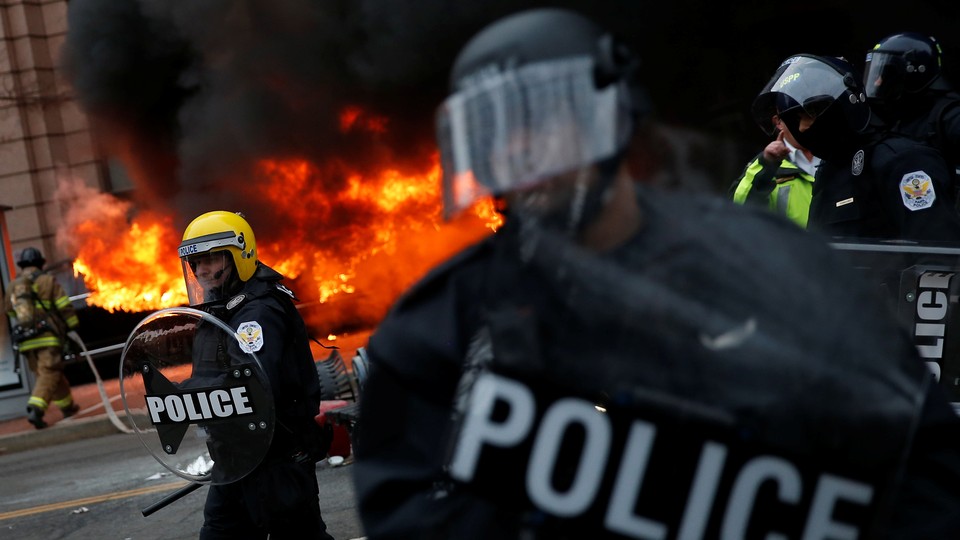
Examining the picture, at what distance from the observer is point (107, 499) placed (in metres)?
6.71

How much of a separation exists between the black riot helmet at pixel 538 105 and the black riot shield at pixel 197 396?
7.16ft

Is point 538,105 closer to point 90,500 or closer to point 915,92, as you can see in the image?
point 915,92

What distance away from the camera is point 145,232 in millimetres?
12664

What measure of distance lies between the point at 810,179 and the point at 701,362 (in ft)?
11.2

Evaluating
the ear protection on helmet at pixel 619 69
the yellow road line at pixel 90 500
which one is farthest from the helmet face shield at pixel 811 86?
the yellow road line at pixel 90 500

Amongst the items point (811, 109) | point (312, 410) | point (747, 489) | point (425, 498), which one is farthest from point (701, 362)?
point (811, 109)

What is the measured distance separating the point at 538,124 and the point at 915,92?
151 inches

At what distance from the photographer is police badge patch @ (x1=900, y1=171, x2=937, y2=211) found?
3.22 metres

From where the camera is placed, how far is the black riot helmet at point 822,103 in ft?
11.9

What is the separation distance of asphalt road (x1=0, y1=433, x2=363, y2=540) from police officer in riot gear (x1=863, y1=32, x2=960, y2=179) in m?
3.24

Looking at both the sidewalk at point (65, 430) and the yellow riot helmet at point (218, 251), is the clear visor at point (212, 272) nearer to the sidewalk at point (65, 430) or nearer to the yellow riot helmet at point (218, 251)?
the yellow riot helmet at point (218, 251)

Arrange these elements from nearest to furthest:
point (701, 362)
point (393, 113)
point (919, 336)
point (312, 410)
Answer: point (701, 362) → point (919, 336) → point (312, 410) → point (393, 113)

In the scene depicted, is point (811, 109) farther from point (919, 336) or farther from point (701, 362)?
point (701, 362)

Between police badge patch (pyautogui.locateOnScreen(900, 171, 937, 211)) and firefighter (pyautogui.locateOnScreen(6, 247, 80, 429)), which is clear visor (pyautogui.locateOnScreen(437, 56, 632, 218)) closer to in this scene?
police badge patch (pyautogui.locateOnScreen(900, 171, 937, 211))
